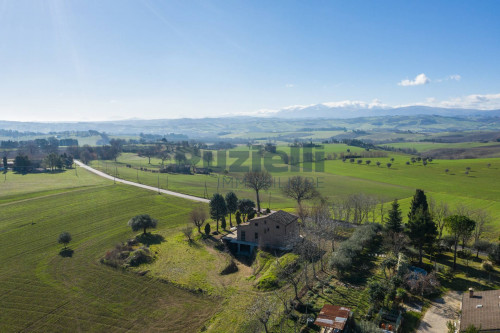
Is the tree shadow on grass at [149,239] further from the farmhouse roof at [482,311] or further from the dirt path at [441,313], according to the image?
the farmhouse roof at [482,311]

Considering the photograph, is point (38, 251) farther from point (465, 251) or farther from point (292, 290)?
point (465, 251)

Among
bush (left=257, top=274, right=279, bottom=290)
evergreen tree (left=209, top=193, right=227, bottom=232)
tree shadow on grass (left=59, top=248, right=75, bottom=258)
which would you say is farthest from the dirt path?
tree shadow on grass (left=59, top=248, right=75, bottom=258)

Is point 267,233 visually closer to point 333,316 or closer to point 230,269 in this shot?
point 230,269

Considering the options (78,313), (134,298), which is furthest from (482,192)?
(78,313)

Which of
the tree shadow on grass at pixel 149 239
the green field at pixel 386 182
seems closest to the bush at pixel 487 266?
the green field at pixel 386 182

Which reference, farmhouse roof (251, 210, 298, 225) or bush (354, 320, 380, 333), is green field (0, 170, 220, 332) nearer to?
bush (354, 320, 380, 333)

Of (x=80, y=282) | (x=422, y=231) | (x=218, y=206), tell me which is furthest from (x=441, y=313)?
(x=80, y=282)

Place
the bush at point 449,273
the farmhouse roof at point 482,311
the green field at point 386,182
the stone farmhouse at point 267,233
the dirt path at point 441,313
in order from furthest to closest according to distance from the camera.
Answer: the green field at point 386,182 → the stone farmhouse at point 267,233 → the bush at point 449,273 → the dirt path at point 441,313 → the farmhouse roof at point 482,311
